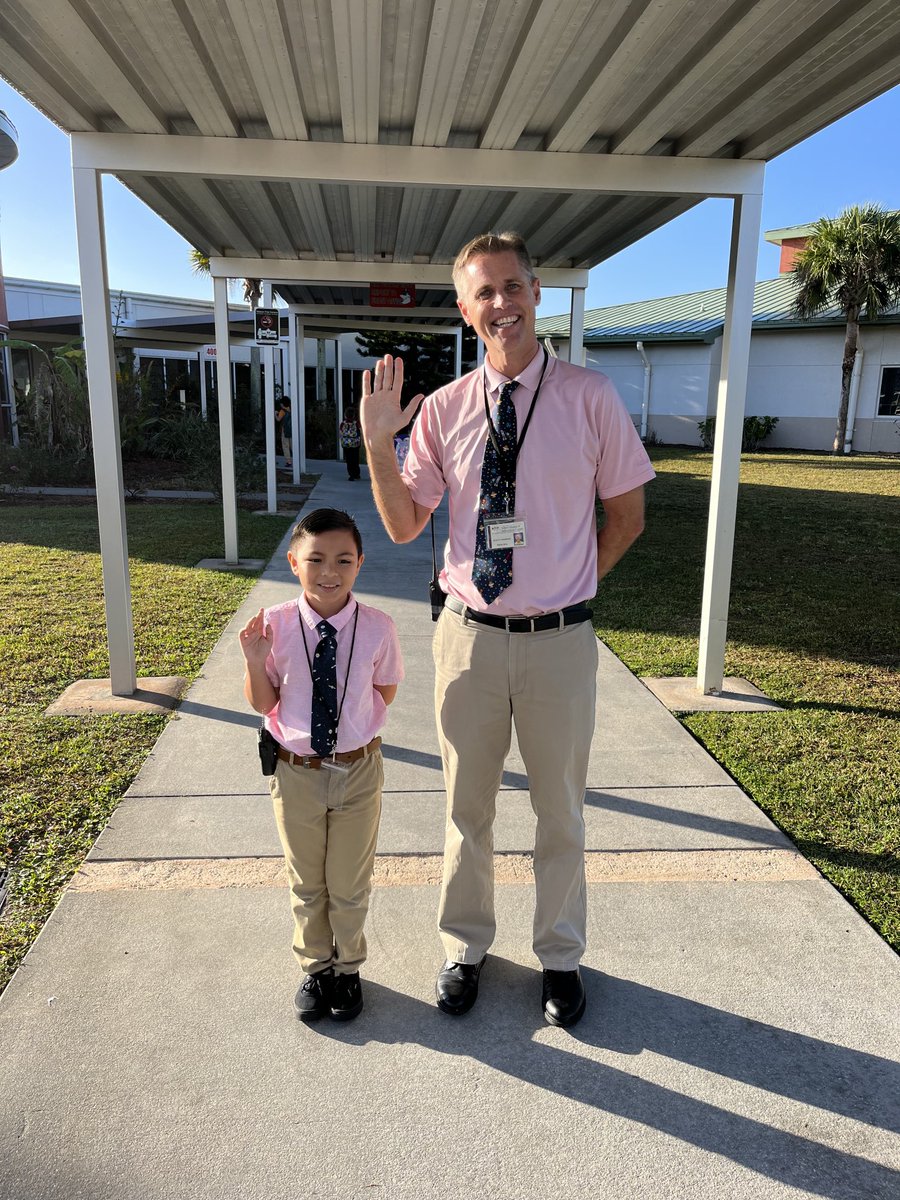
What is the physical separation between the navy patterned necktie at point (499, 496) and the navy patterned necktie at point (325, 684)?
1.50 feet

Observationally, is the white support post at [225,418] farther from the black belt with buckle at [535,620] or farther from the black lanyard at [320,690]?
the black belt with buckle at [535,620]

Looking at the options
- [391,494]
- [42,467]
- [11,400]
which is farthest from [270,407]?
[11,400]

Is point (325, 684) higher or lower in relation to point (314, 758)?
higher

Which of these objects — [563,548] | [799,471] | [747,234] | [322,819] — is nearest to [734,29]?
[747,234]

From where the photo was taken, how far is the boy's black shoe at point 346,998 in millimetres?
2543

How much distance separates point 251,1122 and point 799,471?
21348 millimetres

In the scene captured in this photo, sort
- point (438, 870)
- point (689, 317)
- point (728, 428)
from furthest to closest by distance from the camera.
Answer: point (689, 317)
point (728, 428)
point (438, 870)

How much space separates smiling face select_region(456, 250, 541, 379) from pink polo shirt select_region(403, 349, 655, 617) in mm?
77

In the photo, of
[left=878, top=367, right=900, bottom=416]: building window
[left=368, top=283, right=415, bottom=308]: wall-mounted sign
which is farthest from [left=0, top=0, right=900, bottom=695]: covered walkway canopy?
[left=878, top=367, right=900, bottom=416]: building window

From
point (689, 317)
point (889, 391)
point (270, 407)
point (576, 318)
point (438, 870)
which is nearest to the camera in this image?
point (438, 870)

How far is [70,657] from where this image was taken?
6031 millimetres

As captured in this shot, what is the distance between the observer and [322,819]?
2.51m

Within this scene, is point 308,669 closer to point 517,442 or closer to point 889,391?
point 517,442

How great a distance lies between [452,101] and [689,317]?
30242 millimetres
